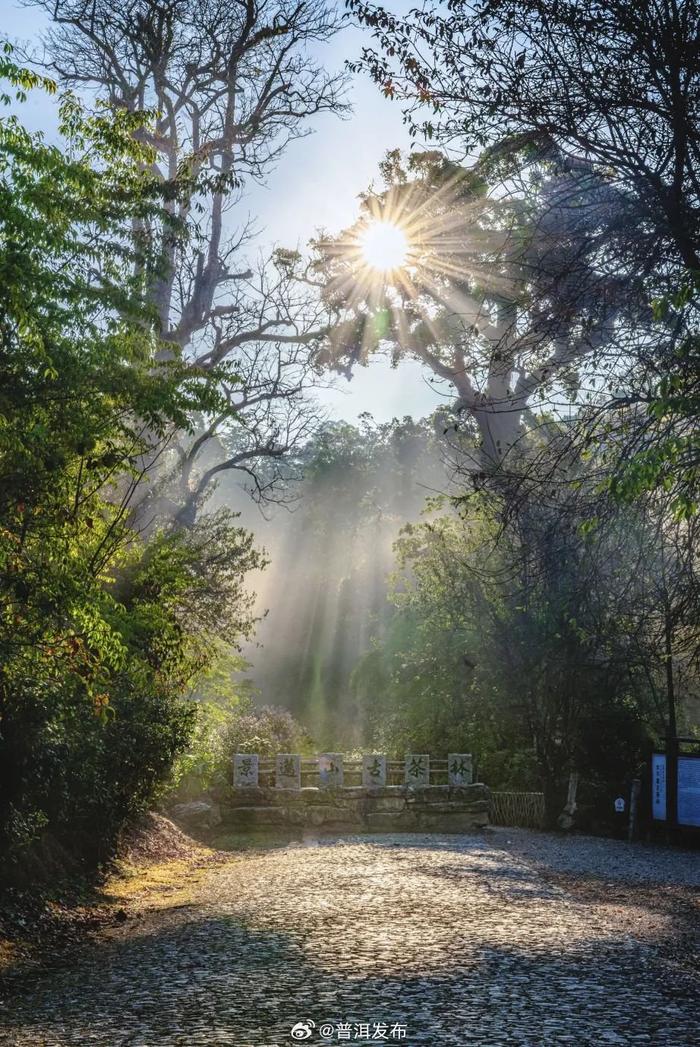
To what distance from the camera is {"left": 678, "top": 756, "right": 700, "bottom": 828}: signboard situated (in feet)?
52.5

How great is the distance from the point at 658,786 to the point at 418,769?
503cm

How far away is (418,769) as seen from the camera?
65.1 ft

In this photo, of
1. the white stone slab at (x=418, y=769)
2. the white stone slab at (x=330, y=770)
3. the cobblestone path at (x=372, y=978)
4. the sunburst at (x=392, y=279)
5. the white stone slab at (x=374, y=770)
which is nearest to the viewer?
the cobblestone path at (x=372, y=978)

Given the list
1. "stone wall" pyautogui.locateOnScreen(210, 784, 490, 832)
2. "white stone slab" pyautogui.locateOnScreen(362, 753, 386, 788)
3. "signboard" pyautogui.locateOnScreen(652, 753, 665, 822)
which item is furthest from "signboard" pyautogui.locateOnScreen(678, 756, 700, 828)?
"white stone slab" pyautogui.locateOnScreen(362, 753, 386, 788)

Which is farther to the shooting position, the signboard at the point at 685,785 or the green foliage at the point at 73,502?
the signboard at the point at 685,785

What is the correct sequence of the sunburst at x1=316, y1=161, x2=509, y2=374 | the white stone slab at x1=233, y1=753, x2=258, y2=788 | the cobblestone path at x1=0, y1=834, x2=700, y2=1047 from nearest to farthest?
the cobblestone path at x1=0, y1=834, x2=700, y2=1047, the sunburst at x1=316, y1=161, x2=509, y2=374, the white stone slab at x1=233, y1=753, x2=258, y2=788

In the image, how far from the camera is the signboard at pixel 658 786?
53.5 ft

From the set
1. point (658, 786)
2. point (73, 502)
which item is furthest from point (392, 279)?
point (73, 502)

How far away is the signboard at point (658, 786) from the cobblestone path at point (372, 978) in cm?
676

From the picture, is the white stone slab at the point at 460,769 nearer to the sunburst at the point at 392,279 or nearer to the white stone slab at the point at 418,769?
the white stone slab at the point at 418,769

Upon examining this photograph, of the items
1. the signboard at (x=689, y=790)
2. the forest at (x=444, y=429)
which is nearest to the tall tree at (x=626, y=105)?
the forest at (x=444, y=429)

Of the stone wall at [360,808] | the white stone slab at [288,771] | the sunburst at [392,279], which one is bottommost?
the stone wall at [360,808]

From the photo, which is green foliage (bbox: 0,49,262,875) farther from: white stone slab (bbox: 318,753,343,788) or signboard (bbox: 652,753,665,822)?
signboard (bbox: 652,753,665,822)

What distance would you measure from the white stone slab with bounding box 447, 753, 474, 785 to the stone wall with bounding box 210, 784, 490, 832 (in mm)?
577
